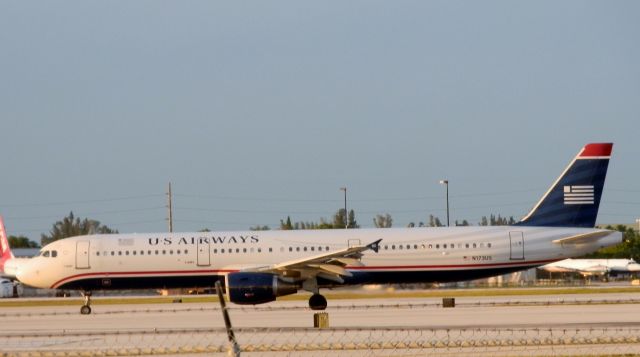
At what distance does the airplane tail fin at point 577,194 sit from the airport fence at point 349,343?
15248 millimetres

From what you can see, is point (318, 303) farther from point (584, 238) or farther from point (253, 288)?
point (584, 238)

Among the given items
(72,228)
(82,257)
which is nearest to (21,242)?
(72,228)

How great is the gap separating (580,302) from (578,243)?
3422 millimetres

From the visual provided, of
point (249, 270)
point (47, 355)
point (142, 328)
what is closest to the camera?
point (47, 355)

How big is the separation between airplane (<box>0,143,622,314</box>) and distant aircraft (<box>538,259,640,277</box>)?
57.9 meters

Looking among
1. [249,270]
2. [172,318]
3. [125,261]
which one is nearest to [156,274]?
[125,261]

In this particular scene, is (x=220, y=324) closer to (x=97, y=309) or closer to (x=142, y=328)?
(x=142, y=328)

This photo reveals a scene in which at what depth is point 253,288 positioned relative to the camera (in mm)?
32562

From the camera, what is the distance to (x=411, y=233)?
3662 cm

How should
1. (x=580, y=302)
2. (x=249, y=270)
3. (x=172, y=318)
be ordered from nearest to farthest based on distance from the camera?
1. (x=172, y=318)
2. (x=580, y=302)
3. (x=249, y=270)

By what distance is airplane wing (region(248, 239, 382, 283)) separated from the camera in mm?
33784

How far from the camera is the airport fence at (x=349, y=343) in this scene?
676 inches

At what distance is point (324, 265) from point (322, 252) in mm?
2020

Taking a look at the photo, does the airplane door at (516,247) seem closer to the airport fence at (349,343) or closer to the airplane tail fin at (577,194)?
the airplane tail fin at (577,194)
